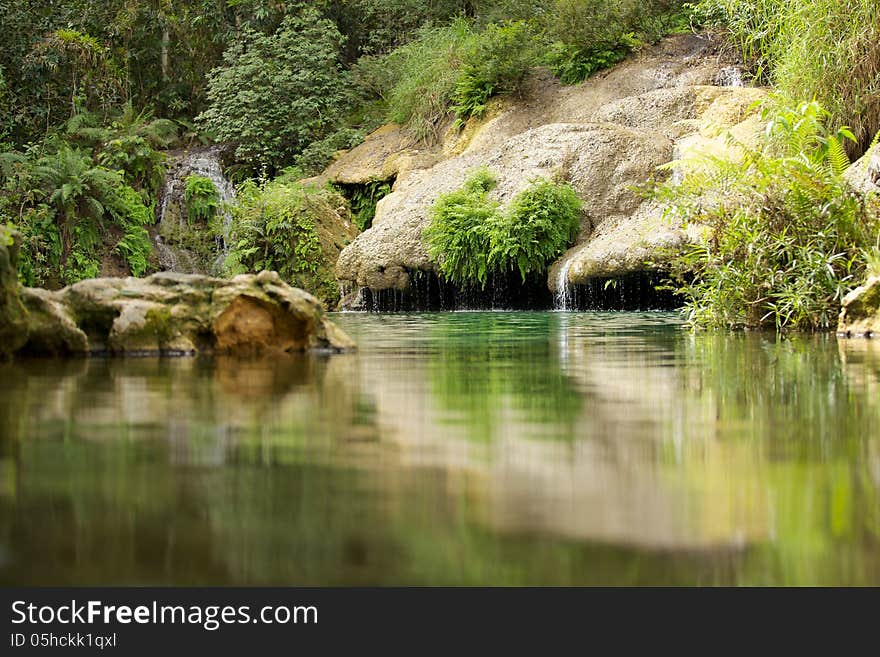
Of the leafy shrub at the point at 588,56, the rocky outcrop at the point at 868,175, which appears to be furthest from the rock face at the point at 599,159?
the rocky outcrop at the point at 868,175

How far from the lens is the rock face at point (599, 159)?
14.3m

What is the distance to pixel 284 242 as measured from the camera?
62.4 feet

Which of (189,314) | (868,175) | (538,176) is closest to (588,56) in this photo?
(538,176)

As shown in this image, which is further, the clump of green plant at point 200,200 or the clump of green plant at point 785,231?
the clump of green plant at point 200,200

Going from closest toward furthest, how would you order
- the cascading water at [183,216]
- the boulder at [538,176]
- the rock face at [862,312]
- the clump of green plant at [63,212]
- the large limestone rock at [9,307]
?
the large limestone rock at [9,307] → the rock face at [862,312] → the boulder at [538,176] → the clump of green plant at [63,212] → the cascading water at [183,216]

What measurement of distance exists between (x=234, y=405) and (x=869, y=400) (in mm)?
2199

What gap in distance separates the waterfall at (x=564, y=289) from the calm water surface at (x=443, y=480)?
10.1 metres

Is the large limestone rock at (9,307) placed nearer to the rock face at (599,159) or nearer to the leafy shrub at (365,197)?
the rock face at (599,159)

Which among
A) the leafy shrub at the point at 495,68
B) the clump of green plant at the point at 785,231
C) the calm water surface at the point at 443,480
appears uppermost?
the leafy shrub at the point at 495,68

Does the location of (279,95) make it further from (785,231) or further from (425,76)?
(785,231)

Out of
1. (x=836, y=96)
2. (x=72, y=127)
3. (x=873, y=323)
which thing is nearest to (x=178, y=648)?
(x=873, y=323)

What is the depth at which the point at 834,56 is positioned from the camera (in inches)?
427

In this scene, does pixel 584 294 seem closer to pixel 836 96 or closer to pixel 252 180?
pixel 836 96

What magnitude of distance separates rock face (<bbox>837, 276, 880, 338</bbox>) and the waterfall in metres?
7.06
